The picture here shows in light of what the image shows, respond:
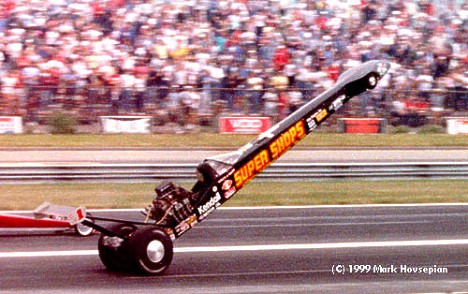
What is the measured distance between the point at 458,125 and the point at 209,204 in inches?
566

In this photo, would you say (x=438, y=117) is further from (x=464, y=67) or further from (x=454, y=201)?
(x=454, y=201)

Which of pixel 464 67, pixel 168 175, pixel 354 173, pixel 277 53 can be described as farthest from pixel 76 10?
pixel 464 67

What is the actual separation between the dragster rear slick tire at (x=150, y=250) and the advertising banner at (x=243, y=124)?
11871 mm

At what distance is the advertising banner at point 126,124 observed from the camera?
18281mm

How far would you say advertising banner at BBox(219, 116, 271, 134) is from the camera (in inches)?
737

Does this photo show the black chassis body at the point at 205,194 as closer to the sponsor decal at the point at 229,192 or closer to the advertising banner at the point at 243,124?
the sponsor decal at the point at 229,192

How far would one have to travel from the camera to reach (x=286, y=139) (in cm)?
709

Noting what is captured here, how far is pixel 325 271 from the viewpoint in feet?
24.6

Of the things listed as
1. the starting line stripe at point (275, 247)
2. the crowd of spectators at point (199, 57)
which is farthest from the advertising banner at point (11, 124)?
the starting line stripe at point (275, 247)

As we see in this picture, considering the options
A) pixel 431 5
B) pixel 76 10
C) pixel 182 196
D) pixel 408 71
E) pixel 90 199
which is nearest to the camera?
pixel 182 196

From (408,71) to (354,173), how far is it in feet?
21.9

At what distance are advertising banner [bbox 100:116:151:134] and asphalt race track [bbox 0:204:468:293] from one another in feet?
24.5

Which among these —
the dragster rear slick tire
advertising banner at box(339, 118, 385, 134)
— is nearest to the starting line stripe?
the dragster rear slick tire

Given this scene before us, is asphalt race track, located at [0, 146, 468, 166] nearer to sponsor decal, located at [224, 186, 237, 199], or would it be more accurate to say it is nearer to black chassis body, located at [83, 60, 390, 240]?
black chassis body, located at [83, 60, 390, 240]
